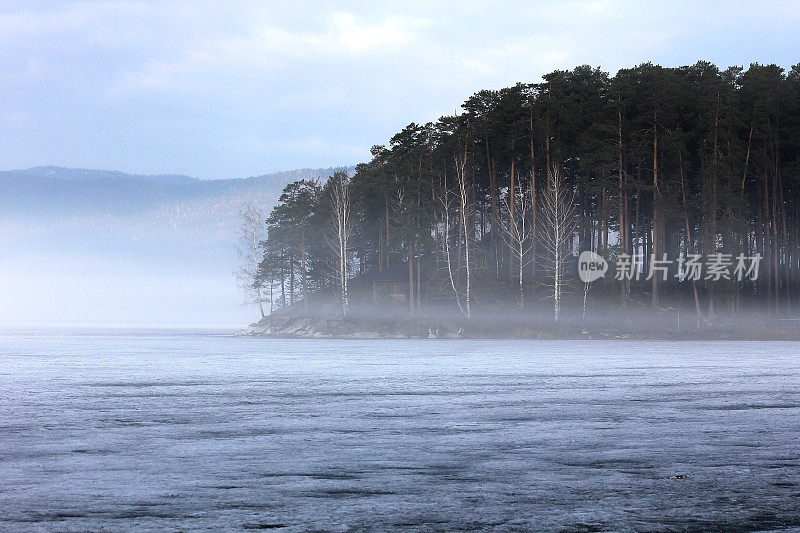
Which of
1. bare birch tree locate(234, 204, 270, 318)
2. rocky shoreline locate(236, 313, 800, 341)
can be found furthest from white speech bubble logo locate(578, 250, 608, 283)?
bare birch tree locate(234, 204, 270, 318)

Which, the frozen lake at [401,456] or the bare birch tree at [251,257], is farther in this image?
the bare birch tree at [251,257]

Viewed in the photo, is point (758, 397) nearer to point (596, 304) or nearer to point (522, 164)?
point (596, 304)

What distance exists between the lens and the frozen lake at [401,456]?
7246 mm

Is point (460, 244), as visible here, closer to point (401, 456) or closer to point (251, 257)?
point (251, 257)

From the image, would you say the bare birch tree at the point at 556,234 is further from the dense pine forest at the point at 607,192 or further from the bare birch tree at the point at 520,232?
the bare birch tree at the point at 520,232

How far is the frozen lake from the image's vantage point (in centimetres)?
725

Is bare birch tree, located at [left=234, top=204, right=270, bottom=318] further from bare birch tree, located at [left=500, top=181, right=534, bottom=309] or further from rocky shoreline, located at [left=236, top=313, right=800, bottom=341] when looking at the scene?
bare birch tree, located at [left=500, top=181, right=534, bottom=309]

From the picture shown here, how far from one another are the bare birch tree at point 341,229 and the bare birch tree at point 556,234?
60.3 ft

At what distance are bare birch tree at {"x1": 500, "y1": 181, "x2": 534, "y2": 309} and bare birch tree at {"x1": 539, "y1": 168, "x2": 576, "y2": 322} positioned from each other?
1487 mm

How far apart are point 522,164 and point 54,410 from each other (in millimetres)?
63639

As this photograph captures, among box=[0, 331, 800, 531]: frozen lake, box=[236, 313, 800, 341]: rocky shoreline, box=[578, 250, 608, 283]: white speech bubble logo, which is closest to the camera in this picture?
box=[0, 331, 800, 531]: frozen lake

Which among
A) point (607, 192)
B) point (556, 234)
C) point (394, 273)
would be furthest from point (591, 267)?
point (394, 273)

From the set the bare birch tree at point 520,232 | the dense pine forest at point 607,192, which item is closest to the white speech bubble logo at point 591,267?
the dense pine forest at point 607,192

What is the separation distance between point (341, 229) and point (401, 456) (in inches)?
2737
